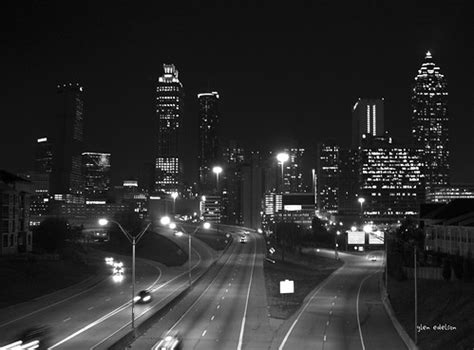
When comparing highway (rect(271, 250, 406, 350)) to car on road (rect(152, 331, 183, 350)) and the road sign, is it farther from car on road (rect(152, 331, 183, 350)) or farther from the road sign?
car on road (rect(152, 331, 183, 350))

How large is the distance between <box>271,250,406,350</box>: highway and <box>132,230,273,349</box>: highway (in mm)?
2096

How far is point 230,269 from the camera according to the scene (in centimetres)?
8862

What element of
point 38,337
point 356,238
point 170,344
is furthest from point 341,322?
point 356,238

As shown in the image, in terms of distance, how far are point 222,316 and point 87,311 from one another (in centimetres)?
1137

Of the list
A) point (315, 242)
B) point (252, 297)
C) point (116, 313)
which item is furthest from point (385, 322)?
point (315, 242)

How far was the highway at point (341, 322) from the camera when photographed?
39.3 metres

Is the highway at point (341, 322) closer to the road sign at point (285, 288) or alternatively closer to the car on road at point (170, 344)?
the road sign at point (285, 288)

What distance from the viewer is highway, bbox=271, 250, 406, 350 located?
3928 cm

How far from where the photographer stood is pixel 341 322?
47.3 m

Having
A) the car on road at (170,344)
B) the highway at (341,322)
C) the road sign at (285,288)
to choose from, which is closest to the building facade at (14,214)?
the highway at (341,322)

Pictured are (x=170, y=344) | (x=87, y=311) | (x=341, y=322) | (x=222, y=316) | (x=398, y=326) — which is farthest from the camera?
(x=87, y=311)

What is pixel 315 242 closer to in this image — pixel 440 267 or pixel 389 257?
pixel 389 257

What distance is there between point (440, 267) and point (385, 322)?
19.3 metres

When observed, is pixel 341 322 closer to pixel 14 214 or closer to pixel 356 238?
pixel 14 214
